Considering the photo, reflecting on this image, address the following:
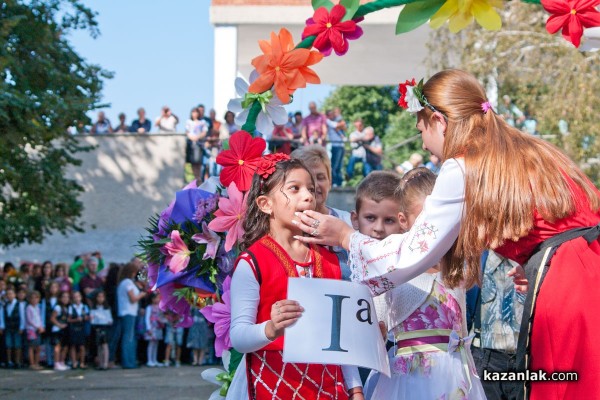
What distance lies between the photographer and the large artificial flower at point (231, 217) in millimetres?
4973

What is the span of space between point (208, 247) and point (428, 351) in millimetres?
1346

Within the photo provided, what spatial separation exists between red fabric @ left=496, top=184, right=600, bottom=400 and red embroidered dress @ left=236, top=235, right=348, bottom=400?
928mm

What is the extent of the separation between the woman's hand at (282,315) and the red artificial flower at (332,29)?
171 cm

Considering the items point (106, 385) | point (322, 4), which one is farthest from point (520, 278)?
point (106, 385)

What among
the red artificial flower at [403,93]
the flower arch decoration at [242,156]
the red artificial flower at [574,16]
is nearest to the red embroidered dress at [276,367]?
the flower arch decoration at [242,156]

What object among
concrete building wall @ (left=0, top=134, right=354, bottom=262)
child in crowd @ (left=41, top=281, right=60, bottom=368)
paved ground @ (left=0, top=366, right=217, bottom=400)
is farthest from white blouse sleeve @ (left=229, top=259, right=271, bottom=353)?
concrete building wall @ (left=0, top=134, right=354, bottom=262)

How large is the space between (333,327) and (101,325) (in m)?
13.4

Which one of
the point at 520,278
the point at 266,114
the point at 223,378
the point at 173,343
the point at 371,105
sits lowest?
the point at 173,343

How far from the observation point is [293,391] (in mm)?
4160

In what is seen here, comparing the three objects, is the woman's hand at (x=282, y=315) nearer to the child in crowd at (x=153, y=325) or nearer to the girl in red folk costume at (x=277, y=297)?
the girl in red folk costume at (x=277, y=297)

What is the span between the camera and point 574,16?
4875 mm

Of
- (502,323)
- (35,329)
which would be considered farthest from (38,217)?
(502,323)

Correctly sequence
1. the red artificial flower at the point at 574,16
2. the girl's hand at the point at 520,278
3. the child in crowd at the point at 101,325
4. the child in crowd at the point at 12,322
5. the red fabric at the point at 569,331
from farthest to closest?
the child in crowd at the point at 101,325
the child in crowd at the point at 12,322
the red artificial flower at the point at 574,16
the girl's hand at the point at 520,278
the red fabric at the point at 569,331

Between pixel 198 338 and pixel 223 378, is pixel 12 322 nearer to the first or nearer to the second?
pixel 198 338
